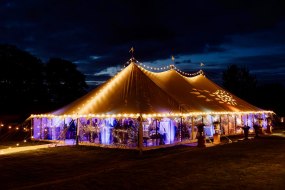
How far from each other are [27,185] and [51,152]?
521 cm

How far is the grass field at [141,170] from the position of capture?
6.42 m

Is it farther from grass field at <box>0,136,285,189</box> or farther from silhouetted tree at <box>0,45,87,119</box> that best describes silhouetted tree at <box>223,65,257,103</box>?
grass field at <box>0,136,285,189</box>

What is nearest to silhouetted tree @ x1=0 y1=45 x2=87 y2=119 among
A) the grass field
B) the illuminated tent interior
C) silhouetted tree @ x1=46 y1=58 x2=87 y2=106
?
silhouetted tree @ x1=46 y1=58 x2=87 y2=106

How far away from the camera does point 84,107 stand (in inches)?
562

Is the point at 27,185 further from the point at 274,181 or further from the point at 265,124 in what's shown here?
the point at 265,124

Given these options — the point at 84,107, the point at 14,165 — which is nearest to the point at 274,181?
the point at 14,165

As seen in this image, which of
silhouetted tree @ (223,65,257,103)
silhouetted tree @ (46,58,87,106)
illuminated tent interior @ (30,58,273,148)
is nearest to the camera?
illuminated tent interior @ (30,58,273,148)

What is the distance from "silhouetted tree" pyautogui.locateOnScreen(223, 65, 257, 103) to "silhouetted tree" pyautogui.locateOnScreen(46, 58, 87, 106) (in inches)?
951

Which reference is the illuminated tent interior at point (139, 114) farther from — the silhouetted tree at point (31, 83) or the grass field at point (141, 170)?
the silhouetted tree at point (31, 83)

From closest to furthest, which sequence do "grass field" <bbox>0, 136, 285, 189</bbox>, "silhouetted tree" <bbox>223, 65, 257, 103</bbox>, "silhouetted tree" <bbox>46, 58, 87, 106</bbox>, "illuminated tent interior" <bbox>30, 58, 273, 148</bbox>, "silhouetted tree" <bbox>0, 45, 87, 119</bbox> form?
"grass field" <bbox>0, 136, 285, 189</bbox> → "illuminated tent interior" <bbox>30, 58, 273, 148</bbox> → "silhouetted tree" <bbox>0, 45, 87, 119</bbox> → "silhouetted tree" <bbox>46, 58, 87, 106</bbox> → "silhouetted tree" <bbox>223, 65, 257, 103</bbox>

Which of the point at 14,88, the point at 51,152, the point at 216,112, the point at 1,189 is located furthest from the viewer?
the point at 14,88

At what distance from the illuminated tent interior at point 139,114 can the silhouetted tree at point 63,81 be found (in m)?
16.9

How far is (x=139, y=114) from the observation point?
39.2 ft

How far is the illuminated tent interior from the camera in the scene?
12766 millimetres
